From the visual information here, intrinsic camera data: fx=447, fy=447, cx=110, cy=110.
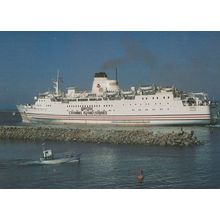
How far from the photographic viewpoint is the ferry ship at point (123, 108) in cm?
1212

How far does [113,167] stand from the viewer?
26.9ft

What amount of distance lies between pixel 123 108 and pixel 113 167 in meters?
4.78

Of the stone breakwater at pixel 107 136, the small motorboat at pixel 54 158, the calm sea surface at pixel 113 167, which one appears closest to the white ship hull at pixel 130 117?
the stone breakwater at pixel 107 136

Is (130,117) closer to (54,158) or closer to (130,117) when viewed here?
(130,117)

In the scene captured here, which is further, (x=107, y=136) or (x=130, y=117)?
(x=130, y=117)

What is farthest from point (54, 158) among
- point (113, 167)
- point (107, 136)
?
point (107, 136)

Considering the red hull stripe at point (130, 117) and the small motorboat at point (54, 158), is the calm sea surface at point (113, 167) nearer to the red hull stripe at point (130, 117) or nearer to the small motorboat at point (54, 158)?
the small motorboat at point (54, 158)

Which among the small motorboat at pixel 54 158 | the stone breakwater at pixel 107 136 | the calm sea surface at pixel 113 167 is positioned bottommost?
the calm sea surface at pixel 113 167

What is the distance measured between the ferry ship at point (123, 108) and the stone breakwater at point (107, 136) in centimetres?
115

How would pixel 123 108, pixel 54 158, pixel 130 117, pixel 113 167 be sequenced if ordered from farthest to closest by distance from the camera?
pixel 123 108 → pixel 130 117 → pixel 54 158 → pixel 113 167

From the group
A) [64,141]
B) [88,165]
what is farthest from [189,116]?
[88,165]

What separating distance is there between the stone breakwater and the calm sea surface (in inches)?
7.8

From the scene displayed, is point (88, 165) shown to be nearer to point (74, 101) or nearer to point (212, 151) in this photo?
point (212, 151)

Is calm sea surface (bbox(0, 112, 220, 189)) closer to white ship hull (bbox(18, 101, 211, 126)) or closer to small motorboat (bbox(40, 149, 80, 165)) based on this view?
small motorboat (bbox(40, 149, 80, 165))
